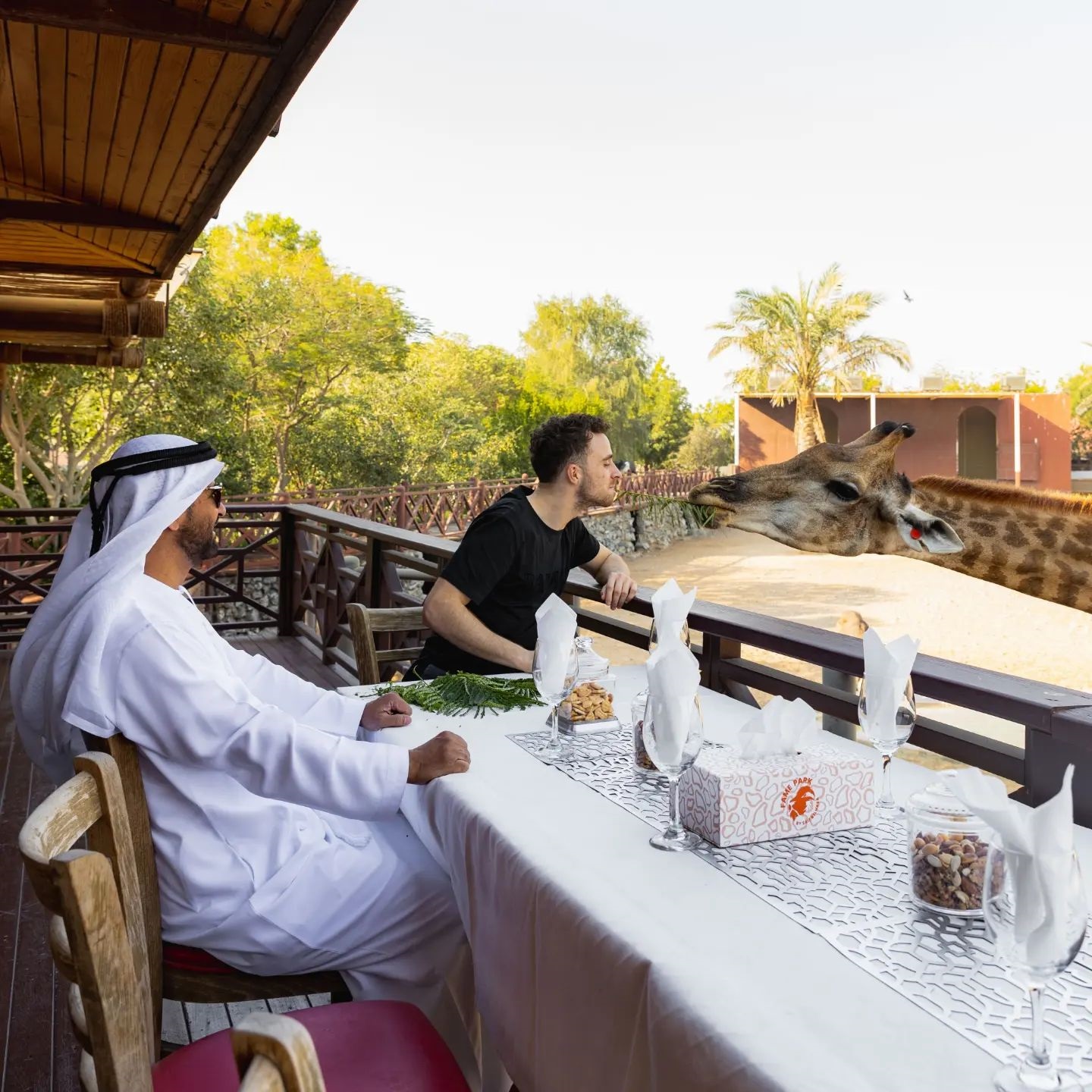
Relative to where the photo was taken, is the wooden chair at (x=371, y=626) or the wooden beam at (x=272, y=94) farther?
the wooden chair at (x=371, y=626)

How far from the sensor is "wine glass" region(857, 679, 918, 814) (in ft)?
5.12

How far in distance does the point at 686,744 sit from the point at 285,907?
79 cm

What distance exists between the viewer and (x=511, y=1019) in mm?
1423

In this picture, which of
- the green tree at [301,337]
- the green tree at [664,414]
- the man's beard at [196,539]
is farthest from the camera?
the green tree at [664,414]

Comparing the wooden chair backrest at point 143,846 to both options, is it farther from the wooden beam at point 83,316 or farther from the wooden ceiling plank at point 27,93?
the wooden beam at point 83,316

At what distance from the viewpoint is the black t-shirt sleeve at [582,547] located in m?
3.15

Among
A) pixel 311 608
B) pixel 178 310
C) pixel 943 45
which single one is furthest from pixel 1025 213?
pixel 311 608

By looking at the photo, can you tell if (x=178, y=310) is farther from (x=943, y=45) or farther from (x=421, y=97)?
(x=943, y=45)

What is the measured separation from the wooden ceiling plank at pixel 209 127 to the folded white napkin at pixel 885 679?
89.9 inches

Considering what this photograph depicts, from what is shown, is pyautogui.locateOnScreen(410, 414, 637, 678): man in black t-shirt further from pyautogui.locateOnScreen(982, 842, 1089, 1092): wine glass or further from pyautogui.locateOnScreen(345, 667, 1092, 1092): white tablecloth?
pyautogui.locateOnScreen(982, 842, 1089, 1092): wine glass

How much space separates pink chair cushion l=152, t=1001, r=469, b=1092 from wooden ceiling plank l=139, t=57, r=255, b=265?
241cm

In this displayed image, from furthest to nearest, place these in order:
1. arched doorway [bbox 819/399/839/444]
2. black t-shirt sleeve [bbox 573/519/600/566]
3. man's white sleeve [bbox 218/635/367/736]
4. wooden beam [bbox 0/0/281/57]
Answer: arched doorway [bbox 819/399/839/444], black t-shirt sleeve [bbox 573/519/600/566], wooden beam [bbox 0/0/281/57], man's white sleeve [bbox 218/635/367/736]

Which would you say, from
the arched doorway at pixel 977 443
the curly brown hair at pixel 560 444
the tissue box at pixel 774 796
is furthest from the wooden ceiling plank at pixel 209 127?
the arched doorway at pixel 977 443

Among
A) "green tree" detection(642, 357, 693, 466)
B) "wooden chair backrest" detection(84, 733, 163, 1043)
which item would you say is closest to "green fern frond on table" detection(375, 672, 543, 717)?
"wooden chair backrest" detection(84, 733, 163, 1043)
